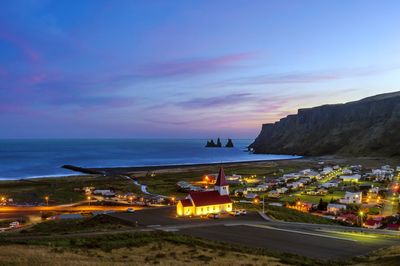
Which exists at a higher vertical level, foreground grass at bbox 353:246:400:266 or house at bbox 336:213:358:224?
foreground grass at bbox 353:246:400:266

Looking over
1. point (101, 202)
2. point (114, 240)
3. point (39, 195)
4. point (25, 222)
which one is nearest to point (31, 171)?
point (39, 195)

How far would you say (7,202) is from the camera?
73938 mm

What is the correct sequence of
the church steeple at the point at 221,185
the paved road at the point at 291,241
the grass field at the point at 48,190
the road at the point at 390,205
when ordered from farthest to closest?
the grass field at the point at 48,190
the road at the point at 390,205
the church steeple at the point at 221,185
the paved road at the point at 291,241

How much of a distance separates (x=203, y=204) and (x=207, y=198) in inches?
45.4

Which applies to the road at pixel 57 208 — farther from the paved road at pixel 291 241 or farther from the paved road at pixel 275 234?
the paved road at pixel 291 241

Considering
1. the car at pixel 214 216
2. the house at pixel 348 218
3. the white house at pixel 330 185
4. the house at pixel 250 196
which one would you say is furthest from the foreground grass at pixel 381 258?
the white house at pixel 330 185

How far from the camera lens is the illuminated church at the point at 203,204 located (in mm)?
47094

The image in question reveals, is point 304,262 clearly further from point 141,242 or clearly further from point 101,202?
point 101,202

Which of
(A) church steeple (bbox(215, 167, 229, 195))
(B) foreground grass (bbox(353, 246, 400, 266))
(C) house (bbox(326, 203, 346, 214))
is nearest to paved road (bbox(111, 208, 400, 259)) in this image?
(B) foreground grass (bbox(353, 246, 400, 266))

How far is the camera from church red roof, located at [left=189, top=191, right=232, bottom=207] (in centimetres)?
4759

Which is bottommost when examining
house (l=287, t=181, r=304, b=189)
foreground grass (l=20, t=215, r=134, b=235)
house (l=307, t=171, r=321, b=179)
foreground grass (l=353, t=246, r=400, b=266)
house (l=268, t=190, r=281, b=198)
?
house (l=268, t=190, r=281, b=198)

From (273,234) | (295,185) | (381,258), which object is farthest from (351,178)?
(381,258)

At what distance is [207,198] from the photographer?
160ft

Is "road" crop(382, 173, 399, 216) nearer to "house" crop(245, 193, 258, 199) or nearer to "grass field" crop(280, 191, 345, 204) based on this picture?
"grass field" crop(280, 191, 345, 204)
